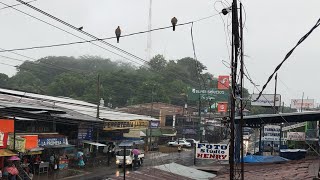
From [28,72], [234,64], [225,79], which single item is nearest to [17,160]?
[234,64]

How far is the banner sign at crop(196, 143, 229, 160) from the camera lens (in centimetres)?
1647

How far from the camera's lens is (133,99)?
3570 inches

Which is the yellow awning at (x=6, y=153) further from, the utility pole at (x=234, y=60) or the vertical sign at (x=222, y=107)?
the vertical sign at (x=222, y=107)

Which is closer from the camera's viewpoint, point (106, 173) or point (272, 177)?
point (272, 177)

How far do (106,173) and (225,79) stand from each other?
4037cm

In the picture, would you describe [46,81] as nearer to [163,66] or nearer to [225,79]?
[163,66]

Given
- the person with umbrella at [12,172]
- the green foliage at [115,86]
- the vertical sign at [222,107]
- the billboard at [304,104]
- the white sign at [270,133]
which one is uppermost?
the green foliage at [115,86]

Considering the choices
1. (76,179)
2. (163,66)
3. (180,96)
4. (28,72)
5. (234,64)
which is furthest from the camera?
(163,66)

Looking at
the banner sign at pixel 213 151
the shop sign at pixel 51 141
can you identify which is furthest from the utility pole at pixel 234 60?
the shop sign at pixel 51 141

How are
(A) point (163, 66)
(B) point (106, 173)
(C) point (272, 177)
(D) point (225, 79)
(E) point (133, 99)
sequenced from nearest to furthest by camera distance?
(C) point (272, 177), (B) point (106, 173), (D) point (225, 79), (E) point (133, 99), (A) point (163, 66)

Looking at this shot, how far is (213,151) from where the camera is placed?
1688 cm

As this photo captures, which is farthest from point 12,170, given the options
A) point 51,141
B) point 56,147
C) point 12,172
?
point 56,147

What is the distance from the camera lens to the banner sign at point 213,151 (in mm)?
16469

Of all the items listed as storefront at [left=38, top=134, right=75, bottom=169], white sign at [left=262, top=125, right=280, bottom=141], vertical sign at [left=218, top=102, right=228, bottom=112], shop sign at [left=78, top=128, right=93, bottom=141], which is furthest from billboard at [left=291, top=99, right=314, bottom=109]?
storefront at [left=38, top=134, right=75, bottom=169]
